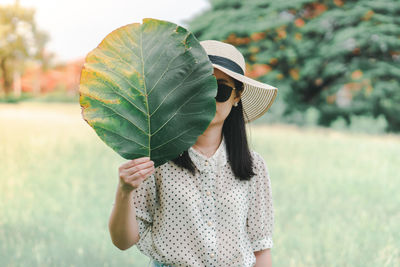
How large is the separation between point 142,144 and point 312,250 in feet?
8.21

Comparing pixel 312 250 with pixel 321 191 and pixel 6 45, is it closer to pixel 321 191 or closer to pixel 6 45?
pixel 321 191

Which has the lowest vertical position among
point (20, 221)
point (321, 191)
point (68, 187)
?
point (321, 191)

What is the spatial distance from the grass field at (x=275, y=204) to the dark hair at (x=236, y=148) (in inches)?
68.1

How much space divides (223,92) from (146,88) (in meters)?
0.42

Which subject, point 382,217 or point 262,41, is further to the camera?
point 262,41

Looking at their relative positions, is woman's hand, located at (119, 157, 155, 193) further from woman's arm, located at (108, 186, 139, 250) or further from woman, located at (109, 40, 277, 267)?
woman, located at (109, 40, 277, 267)

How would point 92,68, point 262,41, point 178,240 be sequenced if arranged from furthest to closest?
point 262,41 → point 178,240 → point 92,68

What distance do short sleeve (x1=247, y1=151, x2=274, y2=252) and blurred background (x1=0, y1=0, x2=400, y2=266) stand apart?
0.73 m

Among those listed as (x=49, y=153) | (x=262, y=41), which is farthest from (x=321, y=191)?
(x=262, y=41)

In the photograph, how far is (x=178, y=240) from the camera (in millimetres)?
1397

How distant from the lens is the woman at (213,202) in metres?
1.39

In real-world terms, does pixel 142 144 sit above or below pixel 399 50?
above

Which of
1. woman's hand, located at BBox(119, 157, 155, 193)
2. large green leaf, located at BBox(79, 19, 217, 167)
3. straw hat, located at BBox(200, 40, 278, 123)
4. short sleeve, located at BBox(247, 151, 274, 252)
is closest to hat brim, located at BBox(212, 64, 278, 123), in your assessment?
straw hat, located at BBox(200, 40, 278, 123)

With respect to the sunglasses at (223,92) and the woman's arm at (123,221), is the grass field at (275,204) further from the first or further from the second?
the sunglasses at (223,92)
